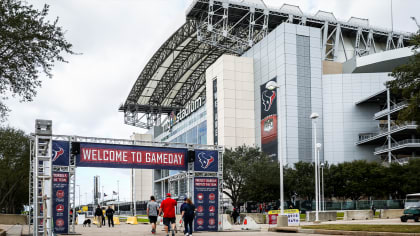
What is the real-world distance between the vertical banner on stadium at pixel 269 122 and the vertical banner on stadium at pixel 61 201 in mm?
59745

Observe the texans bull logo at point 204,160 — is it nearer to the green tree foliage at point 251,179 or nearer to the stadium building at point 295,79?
the green tree foliage at point 251,179

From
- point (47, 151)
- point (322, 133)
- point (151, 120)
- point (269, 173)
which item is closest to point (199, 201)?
point (47, 151)

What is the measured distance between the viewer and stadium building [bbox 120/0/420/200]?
277 ft

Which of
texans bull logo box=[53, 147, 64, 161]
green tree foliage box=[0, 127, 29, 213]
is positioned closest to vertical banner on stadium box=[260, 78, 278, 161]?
green tree foliage box=[0, 127, 29, 213]

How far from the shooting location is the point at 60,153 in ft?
86.5

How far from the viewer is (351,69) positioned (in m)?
90.1

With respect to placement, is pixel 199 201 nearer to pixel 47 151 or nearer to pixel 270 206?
pixel 47 151

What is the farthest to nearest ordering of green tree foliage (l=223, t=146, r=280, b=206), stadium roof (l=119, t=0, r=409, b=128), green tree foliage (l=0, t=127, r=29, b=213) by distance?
stadium roof (l=119, t=0, r=409, b=128) < green tree foliage (l=223, t=146, r=280, b=206) < green tree foliage (l=0, t=127, r=29, b=213)

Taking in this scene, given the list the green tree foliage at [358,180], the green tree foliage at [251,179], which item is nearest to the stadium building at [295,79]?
the green tree foliage at [358,180]

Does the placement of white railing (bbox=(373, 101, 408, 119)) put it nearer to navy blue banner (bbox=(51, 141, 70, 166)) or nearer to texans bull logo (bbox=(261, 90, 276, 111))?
texans bull logo (bbox=(261, 90, 276, 111))

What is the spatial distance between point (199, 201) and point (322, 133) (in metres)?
61.5

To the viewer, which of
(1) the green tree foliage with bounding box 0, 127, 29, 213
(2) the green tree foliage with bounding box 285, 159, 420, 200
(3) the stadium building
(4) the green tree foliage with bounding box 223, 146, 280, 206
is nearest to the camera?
(1) the green tree foliage with bounding box 0, 127, 29, 213

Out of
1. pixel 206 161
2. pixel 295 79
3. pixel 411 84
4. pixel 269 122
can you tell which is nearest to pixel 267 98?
pixel 269 122

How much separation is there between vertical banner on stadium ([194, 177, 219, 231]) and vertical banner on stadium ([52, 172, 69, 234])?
7139 mm
